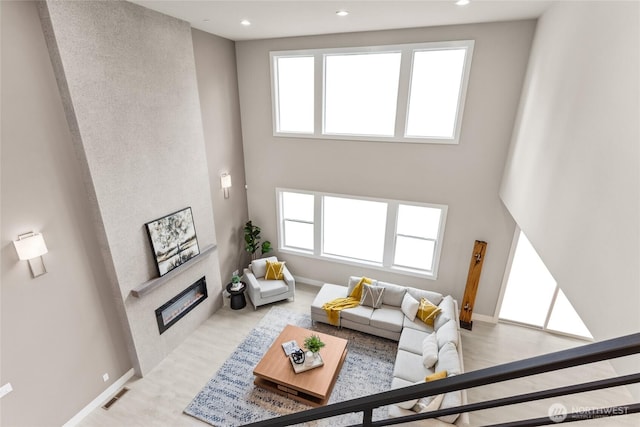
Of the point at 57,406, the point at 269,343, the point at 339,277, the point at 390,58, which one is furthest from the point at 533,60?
the point at 57,406

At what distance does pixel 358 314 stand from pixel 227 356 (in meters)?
2.23

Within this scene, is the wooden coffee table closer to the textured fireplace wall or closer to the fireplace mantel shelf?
the textured fireplace wall

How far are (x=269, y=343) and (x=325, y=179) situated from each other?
309 centimetres

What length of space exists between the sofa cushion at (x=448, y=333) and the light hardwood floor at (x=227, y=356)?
27.1 inches

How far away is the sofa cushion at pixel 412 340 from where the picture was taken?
4.75 meters

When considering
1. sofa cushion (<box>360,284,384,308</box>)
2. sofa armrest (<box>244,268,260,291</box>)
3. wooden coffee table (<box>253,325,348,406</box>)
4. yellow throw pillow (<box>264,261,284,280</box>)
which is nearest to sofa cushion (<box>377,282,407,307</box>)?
sofa cushion (<box>360,284,384,308</box>)

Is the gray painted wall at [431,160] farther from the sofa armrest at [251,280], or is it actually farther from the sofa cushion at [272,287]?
the sofa armrest at [251,280]

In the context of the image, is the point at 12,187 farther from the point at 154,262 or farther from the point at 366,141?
the point at 366,141

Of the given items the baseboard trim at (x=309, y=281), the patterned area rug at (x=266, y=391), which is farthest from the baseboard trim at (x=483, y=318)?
the baseboard trim at (x=309, y=281)

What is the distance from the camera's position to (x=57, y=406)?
12.3 ft

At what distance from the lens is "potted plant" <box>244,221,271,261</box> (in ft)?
22.1

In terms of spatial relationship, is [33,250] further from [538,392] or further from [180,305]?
[538,392]

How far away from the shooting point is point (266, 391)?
449cm

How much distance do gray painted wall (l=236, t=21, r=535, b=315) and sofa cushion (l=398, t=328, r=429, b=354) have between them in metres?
1.25
